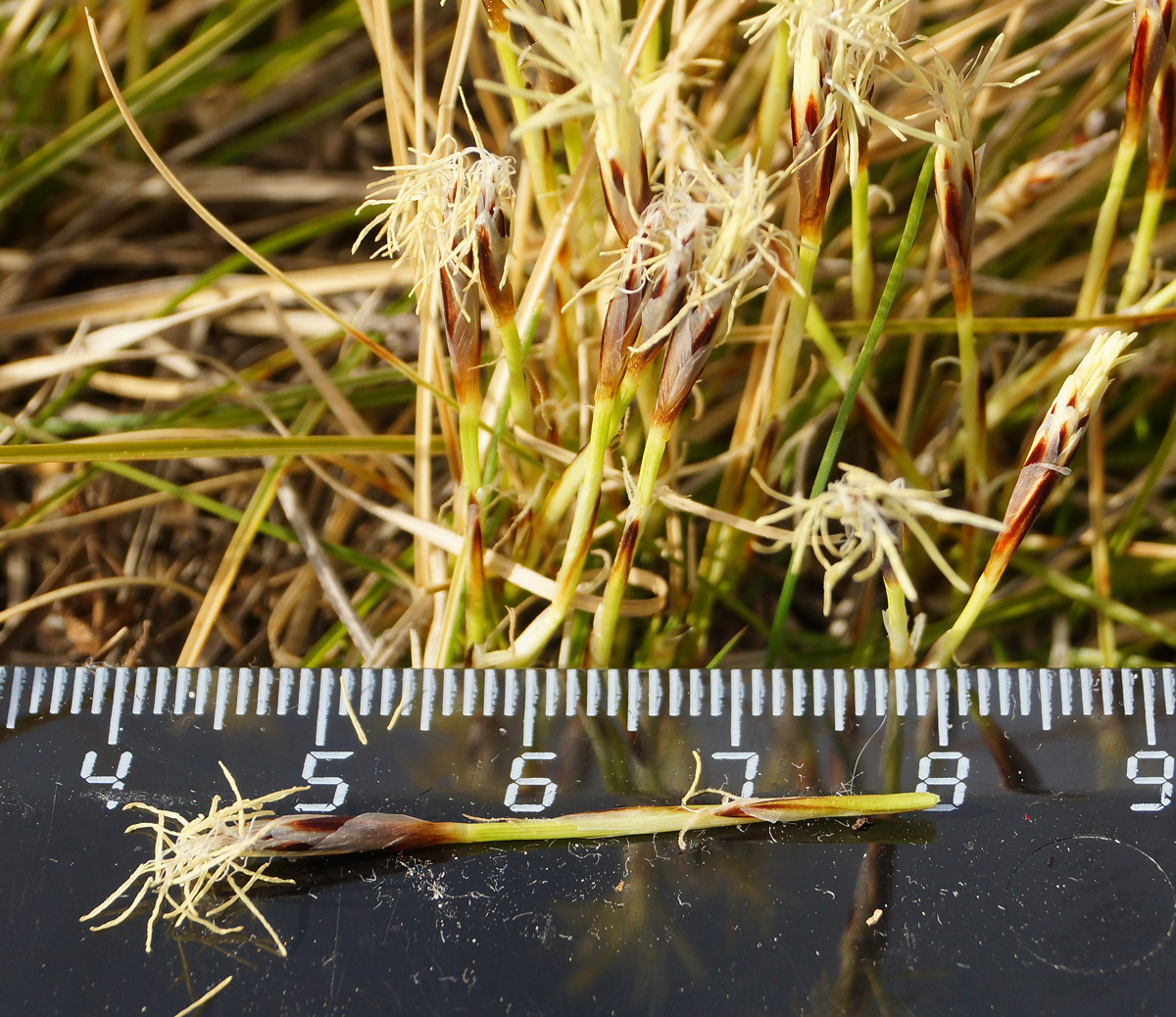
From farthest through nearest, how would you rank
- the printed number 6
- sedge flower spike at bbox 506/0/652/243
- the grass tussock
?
the printed number 6
the grass tussock
sedge flower spike at bbox 506/0/652/243

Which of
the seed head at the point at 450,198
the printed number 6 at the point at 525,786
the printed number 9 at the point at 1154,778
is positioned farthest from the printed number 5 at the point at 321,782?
the printed number 9 at the point at 1154,778

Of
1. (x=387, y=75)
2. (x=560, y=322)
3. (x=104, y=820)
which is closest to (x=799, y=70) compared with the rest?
(x=560, y=322)

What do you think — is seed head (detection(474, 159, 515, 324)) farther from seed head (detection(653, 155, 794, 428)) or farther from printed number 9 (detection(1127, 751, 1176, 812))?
printed number 9 (detection(1127, 751, 1176, 812))

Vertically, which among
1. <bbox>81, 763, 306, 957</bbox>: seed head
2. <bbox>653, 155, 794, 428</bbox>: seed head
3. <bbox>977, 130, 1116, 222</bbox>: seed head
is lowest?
<bbox>81, 763, 306, 957</bbox>: seed head

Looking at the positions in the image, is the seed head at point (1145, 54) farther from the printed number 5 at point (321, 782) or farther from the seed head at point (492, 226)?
the printed number 5 at point (321, 782)

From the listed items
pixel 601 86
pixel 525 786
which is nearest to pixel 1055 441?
pixel 601 86

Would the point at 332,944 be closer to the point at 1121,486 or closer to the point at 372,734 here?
the point at 372,734

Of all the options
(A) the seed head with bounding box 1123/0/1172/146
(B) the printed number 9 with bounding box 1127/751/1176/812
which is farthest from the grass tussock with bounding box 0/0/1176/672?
(B) the printed number 9 with bounding box 1127/751/1176/812
